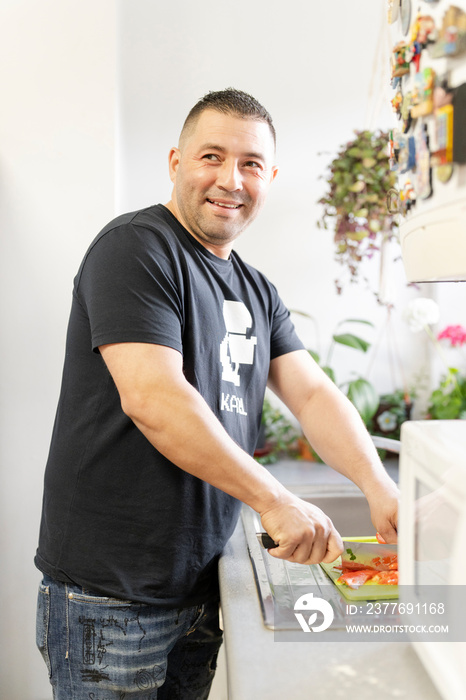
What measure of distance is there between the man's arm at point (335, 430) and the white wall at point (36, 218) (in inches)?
25.2

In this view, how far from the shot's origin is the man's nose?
1146 mm

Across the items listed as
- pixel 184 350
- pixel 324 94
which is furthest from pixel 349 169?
pixel 184 350

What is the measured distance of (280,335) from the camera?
1325 mm

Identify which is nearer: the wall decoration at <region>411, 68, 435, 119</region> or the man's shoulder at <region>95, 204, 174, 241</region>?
the wall decoration at <region>411, 68, 435, 119</region>

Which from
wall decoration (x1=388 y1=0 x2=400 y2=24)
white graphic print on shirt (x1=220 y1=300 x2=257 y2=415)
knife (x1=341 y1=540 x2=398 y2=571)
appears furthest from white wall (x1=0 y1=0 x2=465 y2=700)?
wall decoration (x1=388 y1=0 x2=400 y2=24)

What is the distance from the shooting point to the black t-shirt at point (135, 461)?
998mm

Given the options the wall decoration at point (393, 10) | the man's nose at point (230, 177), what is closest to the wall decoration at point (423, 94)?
the wall decoration at point (393, 10)

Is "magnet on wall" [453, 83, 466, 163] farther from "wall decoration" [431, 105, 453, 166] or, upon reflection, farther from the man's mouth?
the man's mouth

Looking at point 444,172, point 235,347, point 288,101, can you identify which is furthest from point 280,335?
point 288,101

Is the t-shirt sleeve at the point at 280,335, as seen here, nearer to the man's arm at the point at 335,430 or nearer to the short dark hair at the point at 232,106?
the man's arm at the point at 335,430

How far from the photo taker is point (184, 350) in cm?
105

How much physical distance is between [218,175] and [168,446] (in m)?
0.51

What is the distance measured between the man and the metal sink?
0.22 feet

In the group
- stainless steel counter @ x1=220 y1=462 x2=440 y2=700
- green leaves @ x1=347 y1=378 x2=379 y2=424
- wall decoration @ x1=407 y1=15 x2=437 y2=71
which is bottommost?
stainless steel counter @ x1=220 y1=462 x2=440 y2=700
